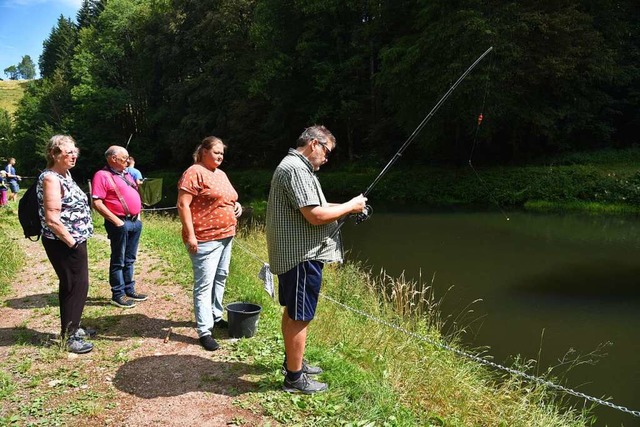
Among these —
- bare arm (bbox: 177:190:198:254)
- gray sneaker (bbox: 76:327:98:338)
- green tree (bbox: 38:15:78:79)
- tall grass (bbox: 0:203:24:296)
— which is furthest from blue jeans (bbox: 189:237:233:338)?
green tree (bbox: 38:15:78:79)

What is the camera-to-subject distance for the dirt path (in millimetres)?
3162

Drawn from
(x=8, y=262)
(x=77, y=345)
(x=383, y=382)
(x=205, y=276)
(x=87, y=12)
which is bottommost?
(x=383, y=382)

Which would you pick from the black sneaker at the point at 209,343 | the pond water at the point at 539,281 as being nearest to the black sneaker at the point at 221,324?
the black sneaker at the point at 209,343

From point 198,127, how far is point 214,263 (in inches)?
1229

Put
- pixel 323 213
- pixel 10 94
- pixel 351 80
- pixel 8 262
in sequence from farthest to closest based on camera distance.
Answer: pixel 10 94, pixel 351 80, pixel 8 262, pixel 323 213

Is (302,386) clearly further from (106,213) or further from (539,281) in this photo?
(539,281)

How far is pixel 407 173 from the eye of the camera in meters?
23.2

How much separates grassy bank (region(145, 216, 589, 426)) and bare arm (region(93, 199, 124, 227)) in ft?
4.42

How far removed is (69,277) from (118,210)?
1.27 metres

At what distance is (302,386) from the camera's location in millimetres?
3336

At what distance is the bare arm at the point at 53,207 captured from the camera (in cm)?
364

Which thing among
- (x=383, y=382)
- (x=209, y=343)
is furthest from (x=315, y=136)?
(x=209, y=343)

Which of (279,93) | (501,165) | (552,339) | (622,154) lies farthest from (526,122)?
(552,339)

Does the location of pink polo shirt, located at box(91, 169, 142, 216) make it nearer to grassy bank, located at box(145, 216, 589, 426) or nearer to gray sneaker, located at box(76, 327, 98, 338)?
gray sneaker, located at box(76, 327, 98, 338)
